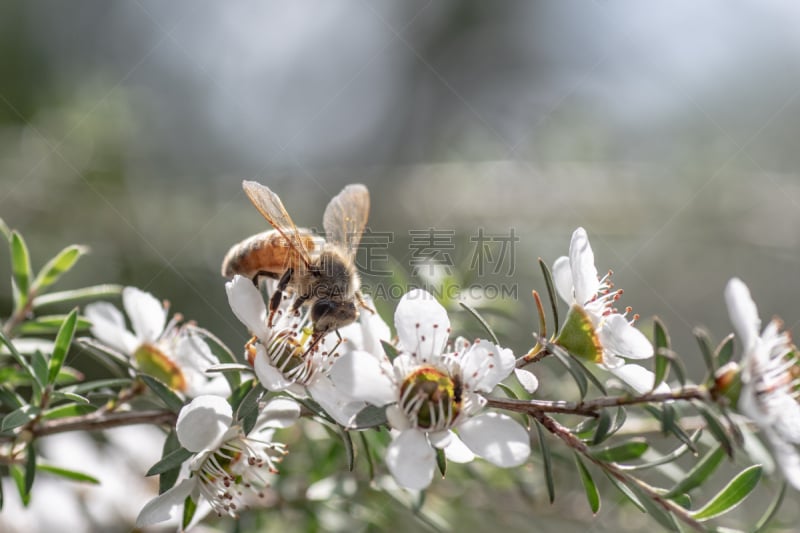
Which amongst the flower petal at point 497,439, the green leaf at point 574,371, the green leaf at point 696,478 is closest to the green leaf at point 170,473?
the flower petal at point 497,439

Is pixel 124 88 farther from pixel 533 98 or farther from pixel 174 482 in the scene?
pixel 174 482

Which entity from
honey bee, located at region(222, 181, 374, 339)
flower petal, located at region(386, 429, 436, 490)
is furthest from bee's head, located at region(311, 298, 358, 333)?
flower petal, located at region(386, 429, 436, 490)

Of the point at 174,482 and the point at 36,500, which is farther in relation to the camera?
the point at 36,500

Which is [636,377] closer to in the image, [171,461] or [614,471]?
[614,471]

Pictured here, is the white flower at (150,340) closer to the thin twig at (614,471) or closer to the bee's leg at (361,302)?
the bee's leg at (361,302)

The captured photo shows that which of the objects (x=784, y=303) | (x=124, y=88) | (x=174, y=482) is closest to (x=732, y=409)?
(x=174, y=482)

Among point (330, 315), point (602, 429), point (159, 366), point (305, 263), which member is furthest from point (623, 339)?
point (159, 366)

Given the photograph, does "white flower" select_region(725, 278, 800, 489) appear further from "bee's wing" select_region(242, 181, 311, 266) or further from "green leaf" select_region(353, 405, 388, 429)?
"bee's wing" select_region(242, 181, 311, 266)
